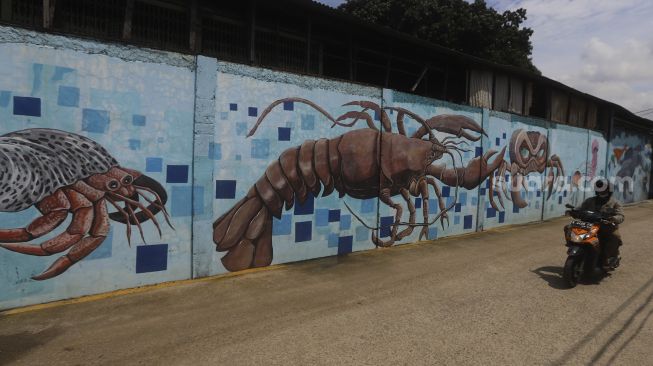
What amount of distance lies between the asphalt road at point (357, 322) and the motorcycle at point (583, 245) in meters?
0.23

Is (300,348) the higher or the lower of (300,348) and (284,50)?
the lower

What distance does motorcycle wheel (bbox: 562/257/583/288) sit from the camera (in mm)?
5730

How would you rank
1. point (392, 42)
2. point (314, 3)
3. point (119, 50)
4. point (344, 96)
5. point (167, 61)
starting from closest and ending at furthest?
1. point (119, 50)
2. point (167, 61)
3. point (314, 3)
4. point (344, 96)
5. point (392, 42)

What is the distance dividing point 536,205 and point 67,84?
12766 mm

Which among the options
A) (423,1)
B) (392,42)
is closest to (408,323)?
(392,42)

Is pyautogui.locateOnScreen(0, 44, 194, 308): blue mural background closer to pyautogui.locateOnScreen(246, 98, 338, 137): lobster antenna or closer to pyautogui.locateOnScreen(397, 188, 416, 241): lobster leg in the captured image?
pyautogui.locateOnScreen(246, 98, 338, 137): lobster antenna

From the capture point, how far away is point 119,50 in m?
5.09

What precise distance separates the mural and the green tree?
8.54 metres

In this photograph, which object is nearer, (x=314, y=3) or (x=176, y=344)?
(x=176, y=344)

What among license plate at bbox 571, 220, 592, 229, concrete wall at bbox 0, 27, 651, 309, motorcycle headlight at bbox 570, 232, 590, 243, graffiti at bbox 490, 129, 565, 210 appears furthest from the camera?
graffiti at bbox 490, 129, 565, 210

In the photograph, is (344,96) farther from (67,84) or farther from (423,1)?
(423,1)

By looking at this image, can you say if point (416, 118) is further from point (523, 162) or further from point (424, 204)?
point (523, 162)

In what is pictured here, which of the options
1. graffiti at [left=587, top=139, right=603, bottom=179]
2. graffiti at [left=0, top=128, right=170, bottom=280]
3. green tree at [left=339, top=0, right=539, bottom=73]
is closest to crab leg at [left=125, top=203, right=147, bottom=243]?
graffiti at [left=0, top=128, right=170, bottom=280]

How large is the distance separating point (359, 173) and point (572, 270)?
12.3 ft
